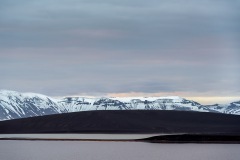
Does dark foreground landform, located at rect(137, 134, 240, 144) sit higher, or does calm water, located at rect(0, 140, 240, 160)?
dark foreground landform, located at rect(137, 134, 240, 144)

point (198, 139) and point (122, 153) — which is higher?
point (198, 139)

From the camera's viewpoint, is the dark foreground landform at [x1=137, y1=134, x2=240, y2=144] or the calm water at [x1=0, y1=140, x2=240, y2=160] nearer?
the calm water at [x1=0, y1=140, x2=240, y2=160]

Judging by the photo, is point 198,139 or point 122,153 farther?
point 198,139

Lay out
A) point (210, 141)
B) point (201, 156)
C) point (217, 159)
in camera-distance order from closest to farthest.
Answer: point (217, 159), point (201, 156), point (210, 141)

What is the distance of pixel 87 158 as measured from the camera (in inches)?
4139

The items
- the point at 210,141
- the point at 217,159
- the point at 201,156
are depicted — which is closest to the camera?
the point at 217,159

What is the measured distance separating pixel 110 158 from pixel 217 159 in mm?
15716

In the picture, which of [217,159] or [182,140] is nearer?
[217,159]

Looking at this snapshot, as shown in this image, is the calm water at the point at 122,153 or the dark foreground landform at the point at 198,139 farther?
the dark foreground landform at the point at 198,139

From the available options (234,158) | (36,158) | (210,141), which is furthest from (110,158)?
(210,141)

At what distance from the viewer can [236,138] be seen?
597ft

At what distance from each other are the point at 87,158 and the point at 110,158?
11.2 ft

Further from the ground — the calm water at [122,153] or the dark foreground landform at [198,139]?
the dark foreground landform at [198,139]

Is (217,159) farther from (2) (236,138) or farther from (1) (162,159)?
(2) (236,138)
